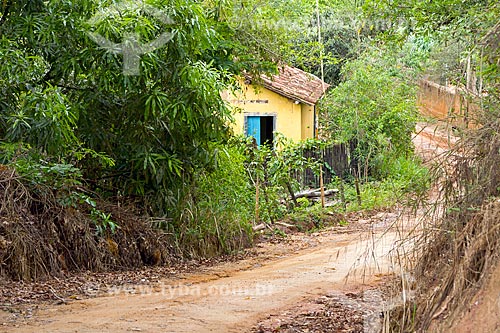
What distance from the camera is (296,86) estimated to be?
78.2 ft

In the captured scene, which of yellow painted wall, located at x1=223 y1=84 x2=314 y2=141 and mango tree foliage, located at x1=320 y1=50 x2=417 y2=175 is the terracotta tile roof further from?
mango tree foliage, located at x1=320 y1=50 x2=417 y2=175

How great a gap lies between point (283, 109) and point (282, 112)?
0.10 meters

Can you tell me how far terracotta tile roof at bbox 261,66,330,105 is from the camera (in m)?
22.9

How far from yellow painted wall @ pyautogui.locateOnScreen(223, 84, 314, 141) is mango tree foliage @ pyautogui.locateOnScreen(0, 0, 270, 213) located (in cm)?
1061

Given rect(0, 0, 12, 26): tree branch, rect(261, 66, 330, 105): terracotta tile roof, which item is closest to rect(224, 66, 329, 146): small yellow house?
rect(261, 66, 330, 105): terracotta tile roof

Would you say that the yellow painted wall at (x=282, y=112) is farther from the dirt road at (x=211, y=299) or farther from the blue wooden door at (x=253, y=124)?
the dirt road at (x=211, y=299)

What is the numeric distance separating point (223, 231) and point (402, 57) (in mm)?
16737

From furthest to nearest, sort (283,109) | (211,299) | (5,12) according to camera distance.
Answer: (283,109) → (5,12) → (211,299)

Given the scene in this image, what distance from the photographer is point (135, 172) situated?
11906 millimetres

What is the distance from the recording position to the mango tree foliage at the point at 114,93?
33.6ft

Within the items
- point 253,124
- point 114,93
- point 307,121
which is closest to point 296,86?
point 307,121

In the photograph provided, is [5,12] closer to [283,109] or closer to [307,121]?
[283,109]

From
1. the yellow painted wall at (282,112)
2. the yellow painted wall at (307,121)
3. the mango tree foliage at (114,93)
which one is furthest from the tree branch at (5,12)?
the yellow painted wall at (307,121)

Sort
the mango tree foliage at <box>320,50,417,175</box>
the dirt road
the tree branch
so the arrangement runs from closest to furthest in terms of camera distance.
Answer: the dirt road
the tree branch
the mango tree foliage at <box>320,50,417,175</box>
